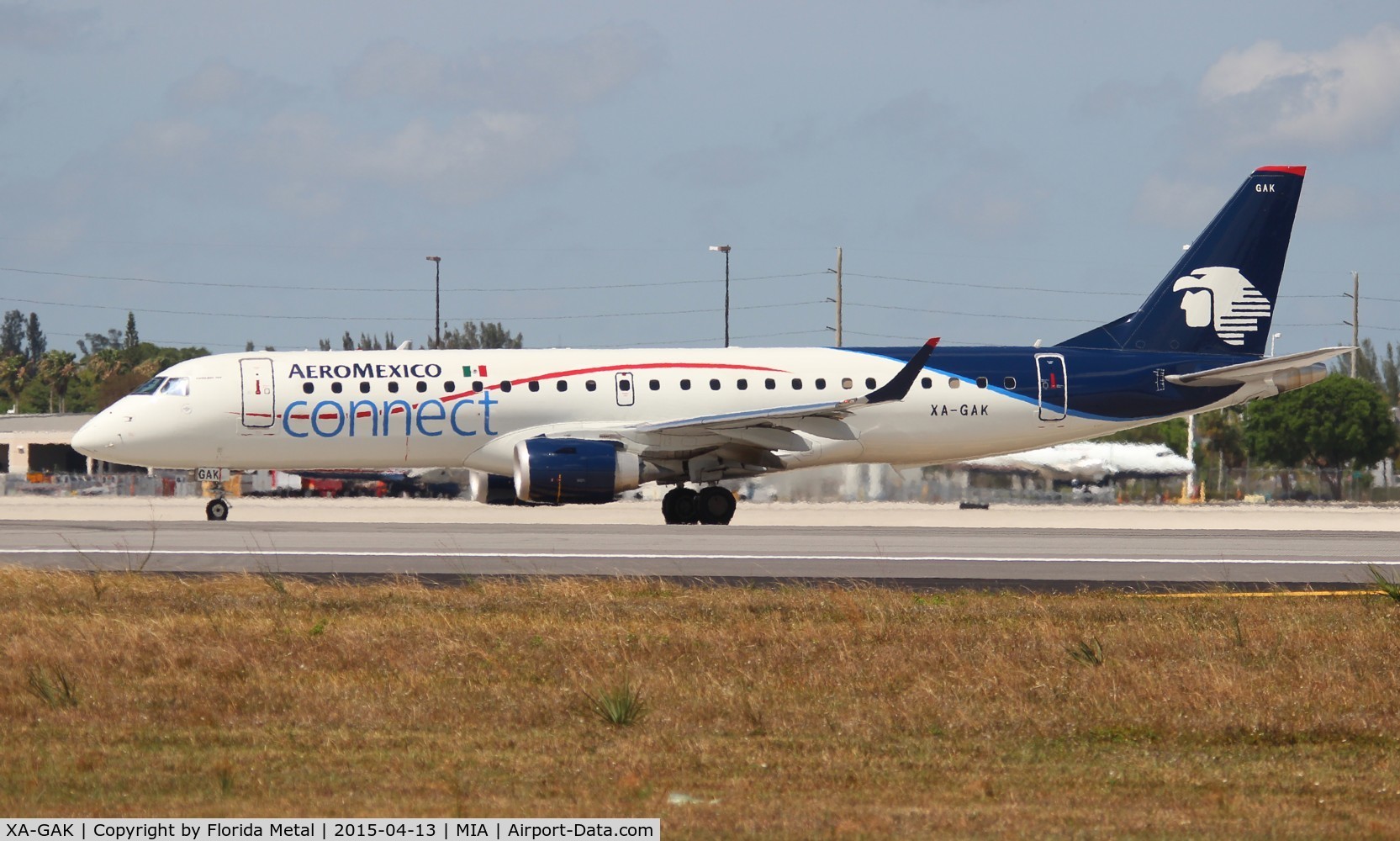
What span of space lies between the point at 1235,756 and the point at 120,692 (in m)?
7.59

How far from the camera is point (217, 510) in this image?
1248 inches

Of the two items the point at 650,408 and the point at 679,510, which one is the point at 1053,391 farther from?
the point at 650,408

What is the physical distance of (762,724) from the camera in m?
10.2

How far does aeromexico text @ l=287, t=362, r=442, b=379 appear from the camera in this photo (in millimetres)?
30922

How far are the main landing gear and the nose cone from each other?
11.2 metres

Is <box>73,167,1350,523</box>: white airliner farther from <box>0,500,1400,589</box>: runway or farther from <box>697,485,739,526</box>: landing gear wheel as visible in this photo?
<box>0,500,1400,589</box>: runway

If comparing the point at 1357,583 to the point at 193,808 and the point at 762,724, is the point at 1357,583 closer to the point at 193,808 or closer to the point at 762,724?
the point at 762,724

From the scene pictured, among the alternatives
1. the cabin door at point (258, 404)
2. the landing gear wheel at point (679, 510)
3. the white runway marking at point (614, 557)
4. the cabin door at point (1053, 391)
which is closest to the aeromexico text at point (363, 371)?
the cabin door at point (258, 404)

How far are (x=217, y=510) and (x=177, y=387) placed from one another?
2.64m

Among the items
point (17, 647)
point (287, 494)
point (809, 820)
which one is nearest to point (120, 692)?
point (17, 647)

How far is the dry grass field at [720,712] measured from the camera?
7945mm

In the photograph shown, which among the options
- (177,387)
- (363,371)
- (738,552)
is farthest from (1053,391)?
(177,387)

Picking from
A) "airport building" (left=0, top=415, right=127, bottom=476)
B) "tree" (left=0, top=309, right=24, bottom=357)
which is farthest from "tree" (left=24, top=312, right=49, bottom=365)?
"airport building" (left=0, top=415, right=127, bottom=476)

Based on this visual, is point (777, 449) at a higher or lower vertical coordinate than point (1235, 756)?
higher
